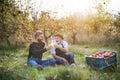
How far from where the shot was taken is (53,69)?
17.9ft

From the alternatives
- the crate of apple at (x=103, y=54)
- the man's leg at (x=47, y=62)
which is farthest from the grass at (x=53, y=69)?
the crate of apple at (x=103, y=54)

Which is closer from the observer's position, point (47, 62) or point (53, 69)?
point (53, 69)

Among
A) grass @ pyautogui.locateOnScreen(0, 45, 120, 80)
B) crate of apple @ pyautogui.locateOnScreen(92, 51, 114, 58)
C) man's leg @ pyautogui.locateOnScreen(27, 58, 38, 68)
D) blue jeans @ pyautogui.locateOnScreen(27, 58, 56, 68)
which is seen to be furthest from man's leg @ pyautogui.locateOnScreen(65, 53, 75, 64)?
man's leg @ pyautogui.locateOnScreen(27, 58, 38, 68)

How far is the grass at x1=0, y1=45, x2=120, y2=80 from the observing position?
509 cm

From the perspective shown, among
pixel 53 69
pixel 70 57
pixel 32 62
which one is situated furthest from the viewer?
pixel 70 57

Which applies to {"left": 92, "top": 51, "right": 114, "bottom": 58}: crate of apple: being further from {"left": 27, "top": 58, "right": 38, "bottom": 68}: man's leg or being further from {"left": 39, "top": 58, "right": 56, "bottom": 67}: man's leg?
{"left": 27, "top": 58, "right": 38, "bottom": 68}: man's leg

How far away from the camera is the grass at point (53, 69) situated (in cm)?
509

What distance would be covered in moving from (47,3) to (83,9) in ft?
2.13

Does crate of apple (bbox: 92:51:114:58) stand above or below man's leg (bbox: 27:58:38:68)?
above

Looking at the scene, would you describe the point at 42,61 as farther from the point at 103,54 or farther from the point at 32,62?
the point at 103,54

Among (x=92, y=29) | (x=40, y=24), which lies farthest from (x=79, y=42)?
(x=40, y=24)

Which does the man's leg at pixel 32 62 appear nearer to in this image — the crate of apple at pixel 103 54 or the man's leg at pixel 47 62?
the man's leg at pixel 47 62

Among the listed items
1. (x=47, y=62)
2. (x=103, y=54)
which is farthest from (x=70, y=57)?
(x=103, y=54)

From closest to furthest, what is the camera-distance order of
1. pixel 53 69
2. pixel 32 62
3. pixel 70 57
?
pixel 53 69
pixel 32 62
pixel 70 57
